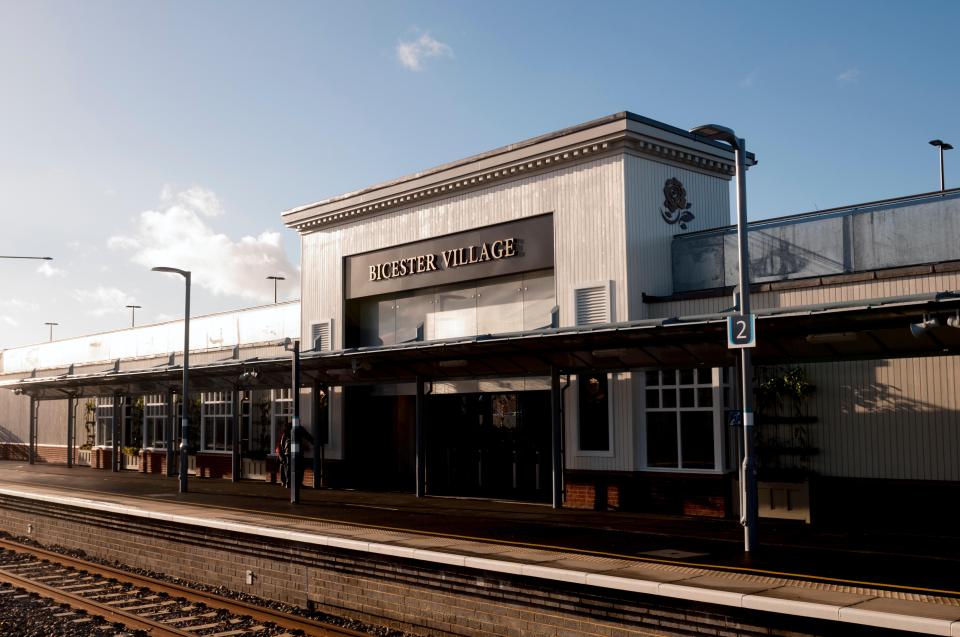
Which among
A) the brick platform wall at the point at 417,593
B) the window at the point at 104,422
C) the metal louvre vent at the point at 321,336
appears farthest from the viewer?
the window at the point at 104,422

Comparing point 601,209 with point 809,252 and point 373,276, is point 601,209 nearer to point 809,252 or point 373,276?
point 809,252

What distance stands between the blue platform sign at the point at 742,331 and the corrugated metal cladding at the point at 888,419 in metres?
4.87

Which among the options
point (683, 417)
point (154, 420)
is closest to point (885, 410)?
point (683, 417)

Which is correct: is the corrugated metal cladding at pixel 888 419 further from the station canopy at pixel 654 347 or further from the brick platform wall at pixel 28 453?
the brick platform wall at pixel 28 453

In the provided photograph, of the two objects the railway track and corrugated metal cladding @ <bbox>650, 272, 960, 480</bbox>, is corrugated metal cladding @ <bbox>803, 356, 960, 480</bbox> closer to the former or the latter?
corrugated metal cladding @ <bbox>650, 272, 960, 480</bbox>

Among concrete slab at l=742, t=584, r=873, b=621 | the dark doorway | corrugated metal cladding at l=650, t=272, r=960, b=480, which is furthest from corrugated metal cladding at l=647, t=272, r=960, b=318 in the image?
the dark doorway

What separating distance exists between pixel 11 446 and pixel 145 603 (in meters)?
41.2

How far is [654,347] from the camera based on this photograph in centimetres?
1802

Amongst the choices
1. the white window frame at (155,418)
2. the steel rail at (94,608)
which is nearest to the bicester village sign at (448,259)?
the steel rail at (94,608)

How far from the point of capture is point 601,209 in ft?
71.8

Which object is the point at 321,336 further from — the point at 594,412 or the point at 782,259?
the point at 782,259

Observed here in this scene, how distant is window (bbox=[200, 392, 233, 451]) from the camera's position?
114 ft

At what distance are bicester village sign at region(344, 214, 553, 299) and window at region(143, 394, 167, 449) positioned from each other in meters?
14.2

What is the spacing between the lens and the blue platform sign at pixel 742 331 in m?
13.8
